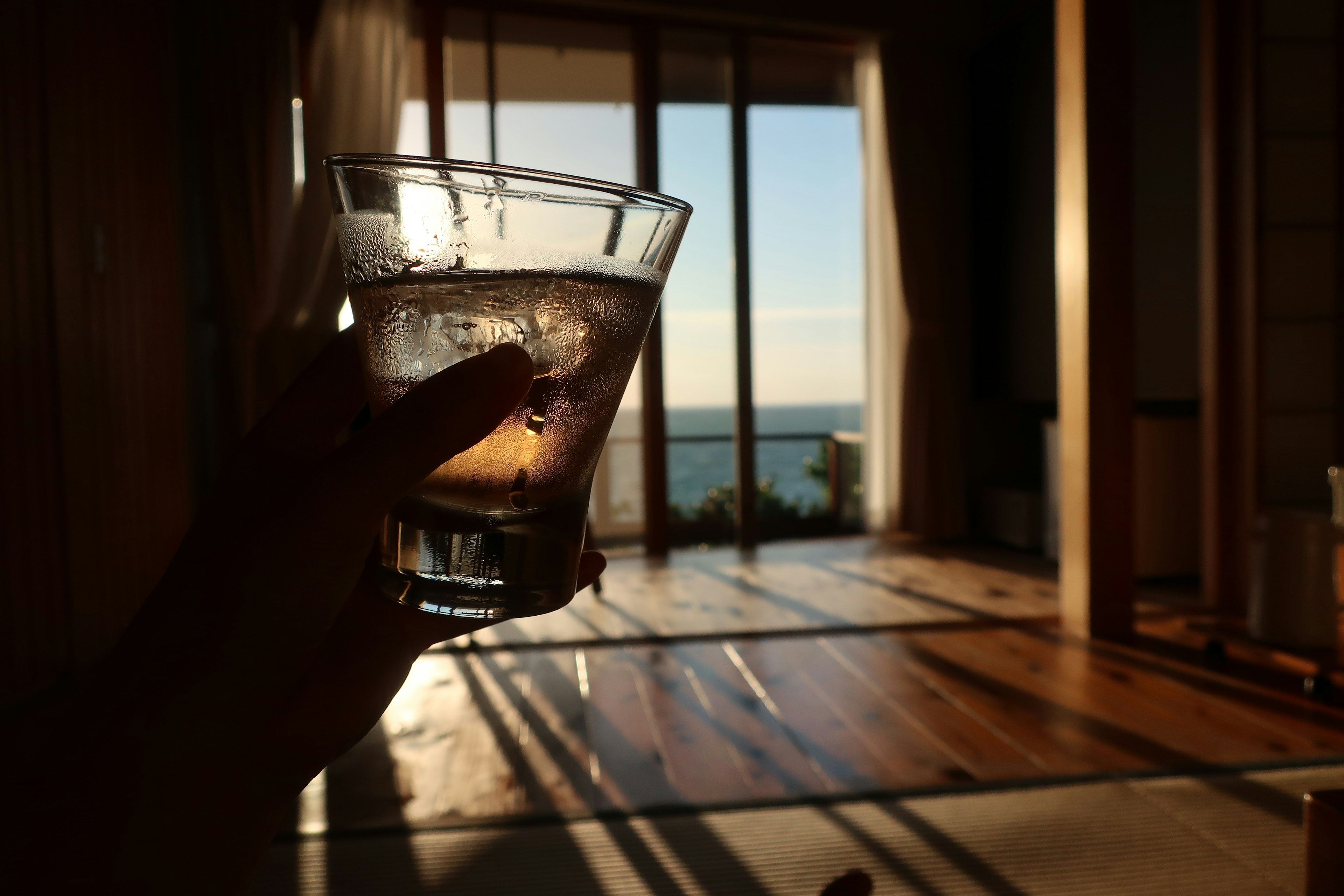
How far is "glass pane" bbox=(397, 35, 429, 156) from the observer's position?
433 cm

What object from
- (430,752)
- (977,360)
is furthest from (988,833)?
(977,360)

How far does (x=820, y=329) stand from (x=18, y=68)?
3.98 metres

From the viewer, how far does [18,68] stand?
225 cm

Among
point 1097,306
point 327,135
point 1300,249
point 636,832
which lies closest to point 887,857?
point 636,832

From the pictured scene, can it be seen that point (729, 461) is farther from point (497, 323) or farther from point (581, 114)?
point (497, 323)

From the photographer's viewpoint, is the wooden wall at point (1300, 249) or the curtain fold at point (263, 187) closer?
the wooden wall at point (1300, 249)

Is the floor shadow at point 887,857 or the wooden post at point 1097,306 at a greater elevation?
the wooden post at point 1097,306

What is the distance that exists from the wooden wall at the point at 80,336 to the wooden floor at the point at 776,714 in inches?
39.5

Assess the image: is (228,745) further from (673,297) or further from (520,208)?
(673,297)

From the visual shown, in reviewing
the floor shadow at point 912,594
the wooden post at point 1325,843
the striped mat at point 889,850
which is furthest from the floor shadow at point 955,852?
the floor shadow at point 912,594

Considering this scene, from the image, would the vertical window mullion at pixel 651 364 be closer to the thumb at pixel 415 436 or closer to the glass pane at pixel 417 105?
the glass pane at pixel 417 105

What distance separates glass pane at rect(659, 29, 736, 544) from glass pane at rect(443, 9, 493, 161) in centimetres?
93

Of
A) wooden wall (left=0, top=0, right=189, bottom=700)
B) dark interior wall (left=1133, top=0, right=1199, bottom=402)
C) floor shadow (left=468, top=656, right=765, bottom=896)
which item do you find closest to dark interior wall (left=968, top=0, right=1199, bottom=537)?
dark interior wall (left=1133, top=0, right=1199, bottom=402)

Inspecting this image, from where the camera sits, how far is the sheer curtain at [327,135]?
11.8 ft
